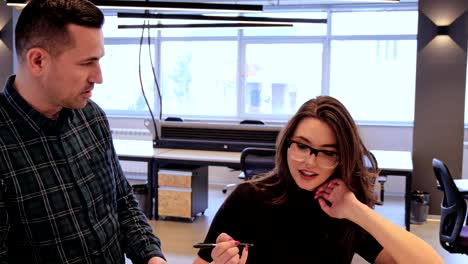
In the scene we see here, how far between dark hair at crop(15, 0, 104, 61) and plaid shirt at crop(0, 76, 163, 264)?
4.9 inches

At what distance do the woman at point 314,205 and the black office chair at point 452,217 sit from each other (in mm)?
1961

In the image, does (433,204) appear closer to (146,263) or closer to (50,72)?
(146,263)

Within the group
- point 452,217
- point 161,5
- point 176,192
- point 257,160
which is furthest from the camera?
point 176,192

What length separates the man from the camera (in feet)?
3.82

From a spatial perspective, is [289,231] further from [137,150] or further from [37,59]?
[137,150]

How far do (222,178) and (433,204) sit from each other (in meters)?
3.04

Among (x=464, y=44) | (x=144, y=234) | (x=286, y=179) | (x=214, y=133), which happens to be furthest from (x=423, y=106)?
(x=144, y=234)

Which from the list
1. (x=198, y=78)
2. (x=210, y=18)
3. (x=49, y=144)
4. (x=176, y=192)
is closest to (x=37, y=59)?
(x=49, y=144)

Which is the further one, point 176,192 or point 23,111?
point 176,192

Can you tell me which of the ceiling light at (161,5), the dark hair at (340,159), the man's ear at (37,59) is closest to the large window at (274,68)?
the ceiling light at (161,5)

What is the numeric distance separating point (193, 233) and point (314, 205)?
3.39m

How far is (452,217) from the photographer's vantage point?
3.32 metres

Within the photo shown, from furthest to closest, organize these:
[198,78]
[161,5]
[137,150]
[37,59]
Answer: [198,78] → [137,150] → [161,5] → [37,59]

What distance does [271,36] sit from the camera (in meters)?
7.15
